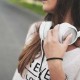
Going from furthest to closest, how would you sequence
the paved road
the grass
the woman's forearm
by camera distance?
1. the grass
2. the paved road
3. the woman's forearm

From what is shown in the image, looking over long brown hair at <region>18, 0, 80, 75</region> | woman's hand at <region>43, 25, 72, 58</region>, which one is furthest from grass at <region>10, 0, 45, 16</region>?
woman's hand at <region>43, 25, 72, 58</region>

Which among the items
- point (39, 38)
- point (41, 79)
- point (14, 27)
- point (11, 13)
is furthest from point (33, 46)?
point (11, 13)

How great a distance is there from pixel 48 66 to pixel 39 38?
14.3 inches

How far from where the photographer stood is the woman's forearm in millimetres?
2262

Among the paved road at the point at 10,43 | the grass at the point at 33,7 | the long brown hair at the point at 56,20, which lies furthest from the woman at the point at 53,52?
the grass at the point at 33,7

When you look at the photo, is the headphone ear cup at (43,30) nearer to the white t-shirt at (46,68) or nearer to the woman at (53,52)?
the woman at (53,52)

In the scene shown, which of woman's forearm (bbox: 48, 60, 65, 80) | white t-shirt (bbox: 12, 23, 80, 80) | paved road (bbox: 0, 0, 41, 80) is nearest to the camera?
woman's forearm (bbox: 48, 60, 65, 80)

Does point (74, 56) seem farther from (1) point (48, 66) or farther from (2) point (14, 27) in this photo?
(2) point (14, 27)

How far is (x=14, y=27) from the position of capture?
47.9ft

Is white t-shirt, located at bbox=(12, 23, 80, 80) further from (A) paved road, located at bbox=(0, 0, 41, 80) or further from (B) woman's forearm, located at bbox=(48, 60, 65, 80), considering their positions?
(A) paved road, located at bbox=(0, 0, 41, 80)

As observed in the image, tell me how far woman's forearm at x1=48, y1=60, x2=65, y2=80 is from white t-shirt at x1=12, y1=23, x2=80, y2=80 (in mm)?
108

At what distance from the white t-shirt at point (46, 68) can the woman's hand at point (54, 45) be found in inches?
3.5

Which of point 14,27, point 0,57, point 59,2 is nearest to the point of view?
point 59,2

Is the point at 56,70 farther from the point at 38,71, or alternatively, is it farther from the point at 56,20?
the point at 56,20
